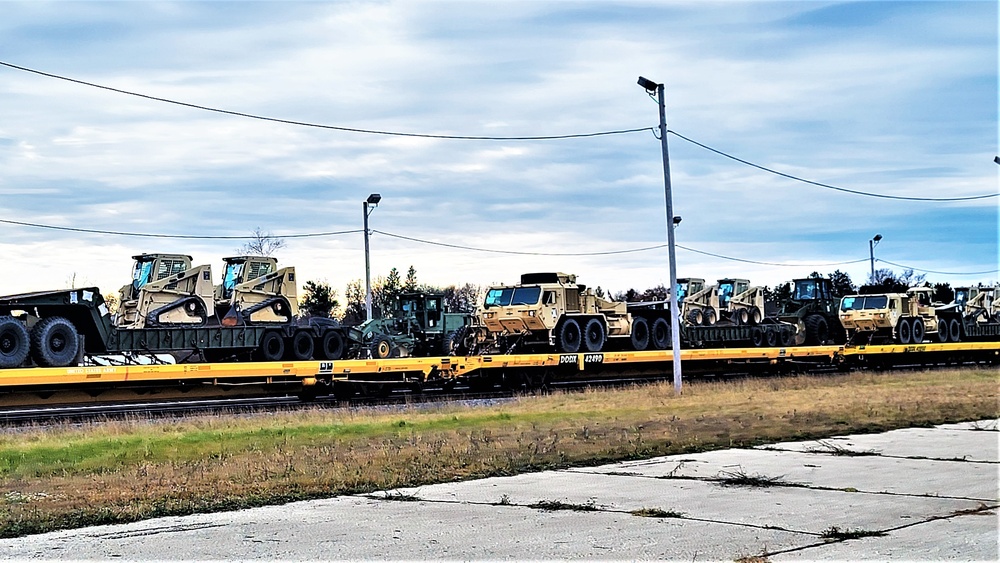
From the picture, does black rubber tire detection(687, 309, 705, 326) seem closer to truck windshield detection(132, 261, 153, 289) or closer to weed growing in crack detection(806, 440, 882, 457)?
truck windshield detection(132, 261, 153, 289)

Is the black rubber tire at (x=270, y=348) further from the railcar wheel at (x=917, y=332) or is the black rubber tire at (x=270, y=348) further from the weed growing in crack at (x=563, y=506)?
the railcar wheel at (x=917, y=332)

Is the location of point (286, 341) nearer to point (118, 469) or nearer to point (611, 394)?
point (611, 394)

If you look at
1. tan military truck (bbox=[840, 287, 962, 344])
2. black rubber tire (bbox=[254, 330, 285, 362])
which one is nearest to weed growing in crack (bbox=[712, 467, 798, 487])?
black rubber tire (bbox=[254, 330, 285, 362])

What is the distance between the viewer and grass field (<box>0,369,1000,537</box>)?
1094 centimetres

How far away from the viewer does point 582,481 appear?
38.3 ft

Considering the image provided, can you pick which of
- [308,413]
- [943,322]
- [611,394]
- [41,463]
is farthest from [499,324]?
→ [943,322]

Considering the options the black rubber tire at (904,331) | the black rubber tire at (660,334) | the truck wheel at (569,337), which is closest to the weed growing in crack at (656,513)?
the truck wheel at (569,337)

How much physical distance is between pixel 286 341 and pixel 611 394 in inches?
299

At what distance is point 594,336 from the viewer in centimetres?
3347

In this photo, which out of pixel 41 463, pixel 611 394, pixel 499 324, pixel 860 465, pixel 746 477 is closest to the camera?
pixel 746 477

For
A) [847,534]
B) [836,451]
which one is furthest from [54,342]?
[847,534]

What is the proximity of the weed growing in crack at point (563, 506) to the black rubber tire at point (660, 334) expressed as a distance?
83.8 ft

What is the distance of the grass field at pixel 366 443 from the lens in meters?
10.9

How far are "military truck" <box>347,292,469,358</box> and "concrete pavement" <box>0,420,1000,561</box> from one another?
24.1 m
